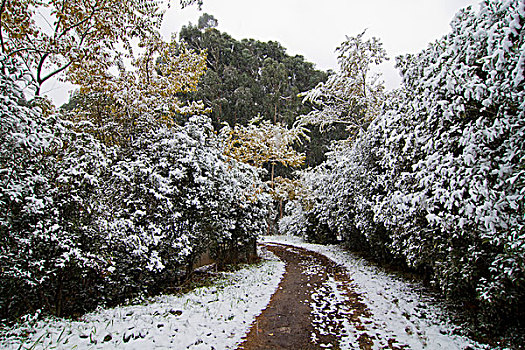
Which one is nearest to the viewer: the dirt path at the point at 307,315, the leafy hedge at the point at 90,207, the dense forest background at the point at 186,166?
the dense forest background at the point at 186,166

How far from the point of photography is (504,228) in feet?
11.0

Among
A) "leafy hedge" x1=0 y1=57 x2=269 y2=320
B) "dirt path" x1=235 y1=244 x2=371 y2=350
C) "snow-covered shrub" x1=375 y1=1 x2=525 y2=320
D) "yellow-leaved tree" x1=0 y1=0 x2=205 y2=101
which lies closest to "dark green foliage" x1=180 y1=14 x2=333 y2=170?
"leafy hedge" x1=0 y1=57 x2=269 y2=320

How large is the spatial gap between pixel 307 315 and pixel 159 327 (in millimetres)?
2728

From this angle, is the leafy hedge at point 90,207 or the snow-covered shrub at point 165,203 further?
the snow-covered shrub at point 165,203

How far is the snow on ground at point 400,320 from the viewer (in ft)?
14.1

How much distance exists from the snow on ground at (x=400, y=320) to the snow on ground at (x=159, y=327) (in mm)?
1676

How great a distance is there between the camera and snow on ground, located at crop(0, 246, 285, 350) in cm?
376

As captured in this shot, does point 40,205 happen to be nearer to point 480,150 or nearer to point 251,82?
point 480,150

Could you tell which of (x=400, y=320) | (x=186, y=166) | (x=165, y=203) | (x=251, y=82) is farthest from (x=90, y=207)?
(x=251, y=82)

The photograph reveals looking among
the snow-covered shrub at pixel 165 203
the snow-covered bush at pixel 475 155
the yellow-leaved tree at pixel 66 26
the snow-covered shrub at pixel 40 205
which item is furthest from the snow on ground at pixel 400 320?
the yellow-leaved tree at pixel 66 26

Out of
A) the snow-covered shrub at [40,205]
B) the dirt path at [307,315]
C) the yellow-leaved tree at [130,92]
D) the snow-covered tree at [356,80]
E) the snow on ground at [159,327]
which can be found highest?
the snow-covered tree at [356,80]

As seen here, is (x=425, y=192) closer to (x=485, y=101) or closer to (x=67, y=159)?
(x=485, y=101)

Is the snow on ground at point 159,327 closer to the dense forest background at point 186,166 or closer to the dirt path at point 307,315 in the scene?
the dirt path at point 307,315

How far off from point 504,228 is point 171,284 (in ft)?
24.8
